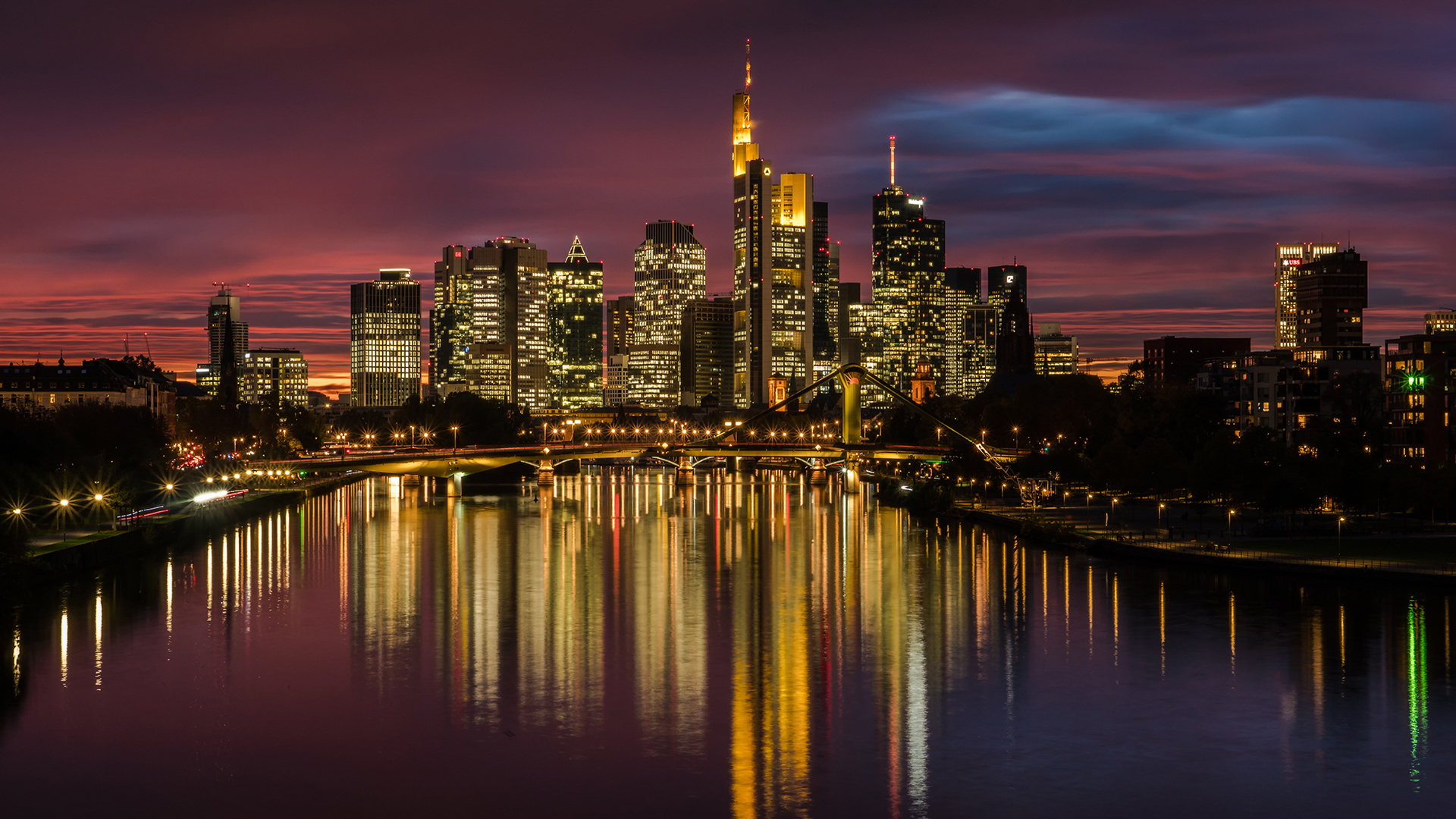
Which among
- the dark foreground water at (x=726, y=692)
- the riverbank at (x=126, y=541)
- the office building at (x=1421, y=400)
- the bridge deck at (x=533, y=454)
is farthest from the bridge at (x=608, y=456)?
the dark foreground water at (x=726, y=692)

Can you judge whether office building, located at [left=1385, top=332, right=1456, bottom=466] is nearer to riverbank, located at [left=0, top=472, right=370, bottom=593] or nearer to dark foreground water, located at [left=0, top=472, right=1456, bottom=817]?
dark foreground water, located at [left=0, top=472, right=1456, bottom=817]

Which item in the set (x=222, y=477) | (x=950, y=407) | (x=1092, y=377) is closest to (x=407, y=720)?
(x=222, y=477)

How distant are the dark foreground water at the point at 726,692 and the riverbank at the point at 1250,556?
102 centimetres

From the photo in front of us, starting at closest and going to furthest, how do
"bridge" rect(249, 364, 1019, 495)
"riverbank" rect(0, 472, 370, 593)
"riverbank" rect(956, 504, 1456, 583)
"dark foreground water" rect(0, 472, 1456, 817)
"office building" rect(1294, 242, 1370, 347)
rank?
"dark foreground water" rect(0, 472, 1456, 817) → "riverbank" rect(956, 504, 1456, 583) → "riverbank" rect(0, 472, 370, 593) → "bridge" rect(249, 364, 1019, 495) → "office building" rect(1294, 242, 1370, 347)

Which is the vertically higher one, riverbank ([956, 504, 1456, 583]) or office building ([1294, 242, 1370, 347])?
office building ([1294, 242, 1370, 347])

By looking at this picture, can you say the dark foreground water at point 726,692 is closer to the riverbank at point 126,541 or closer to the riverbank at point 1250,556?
the riverbank at point 1250,556

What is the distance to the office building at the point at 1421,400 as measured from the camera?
74375mm

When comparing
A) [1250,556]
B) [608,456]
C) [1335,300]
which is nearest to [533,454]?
[608,456]

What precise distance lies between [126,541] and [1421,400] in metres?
64.9

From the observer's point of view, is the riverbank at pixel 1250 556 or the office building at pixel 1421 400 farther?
the office building at pixel 1421 400

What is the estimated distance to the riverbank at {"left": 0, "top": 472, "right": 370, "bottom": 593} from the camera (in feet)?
158

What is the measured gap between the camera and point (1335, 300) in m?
191

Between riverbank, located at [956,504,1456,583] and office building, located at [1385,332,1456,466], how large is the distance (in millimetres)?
17679

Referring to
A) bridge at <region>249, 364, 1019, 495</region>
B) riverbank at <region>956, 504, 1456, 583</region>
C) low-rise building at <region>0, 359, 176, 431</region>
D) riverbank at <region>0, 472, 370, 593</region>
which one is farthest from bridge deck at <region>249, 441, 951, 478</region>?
riverbank at <region>956, 504, 1456, 583</region>
